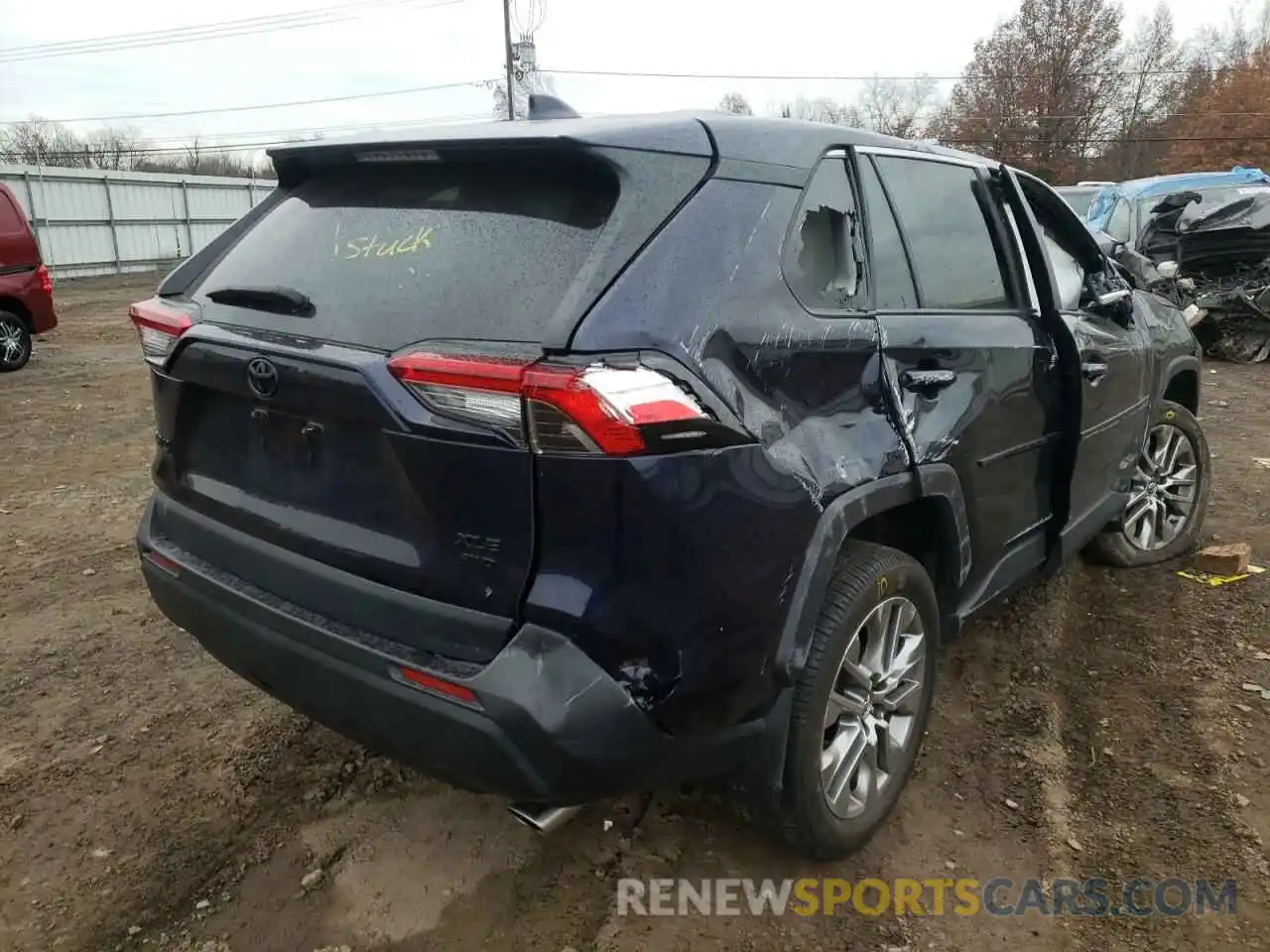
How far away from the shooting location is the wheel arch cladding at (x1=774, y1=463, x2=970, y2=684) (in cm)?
202

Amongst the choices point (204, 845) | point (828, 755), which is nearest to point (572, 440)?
point (828, 755)

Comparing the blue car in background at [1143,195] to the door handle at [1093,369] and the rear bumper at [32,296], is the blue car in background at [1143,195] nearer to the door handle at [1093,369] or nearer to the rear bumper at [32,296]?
the door handle at [1093,369]

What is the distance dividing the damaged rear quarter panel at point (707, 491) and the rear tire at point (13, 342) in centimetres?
1112

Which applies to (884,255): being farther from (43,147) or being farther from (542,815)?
(43,147)

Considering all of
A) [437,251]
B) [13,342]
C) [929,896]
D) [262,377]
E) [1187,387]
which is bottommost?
[13,342]

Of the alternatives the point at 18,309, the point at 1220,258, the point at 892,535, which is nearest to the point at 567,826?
the point at 892,535

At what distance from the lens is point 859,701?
7.86 feet

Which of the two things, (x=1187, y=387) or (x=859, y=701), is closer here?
(x=859, y=701)

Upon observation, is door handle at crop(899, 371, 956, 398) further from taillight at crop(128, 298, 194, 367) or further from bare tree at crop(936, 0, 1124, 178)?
bare tree at crop(936, 0, 1124, 178)

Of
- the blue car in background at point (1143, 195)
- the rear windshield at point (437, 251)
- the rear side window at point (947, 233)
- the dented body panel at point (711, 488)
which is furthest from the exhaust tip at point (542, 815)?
the blue car in background at point (1143, 195)

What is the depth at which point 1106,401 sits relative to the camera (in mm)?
3412

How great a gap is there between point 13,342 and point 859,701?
37.1 feet

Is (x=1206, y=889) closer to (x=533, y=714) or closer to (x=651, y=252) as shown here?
(x=533, y=714)

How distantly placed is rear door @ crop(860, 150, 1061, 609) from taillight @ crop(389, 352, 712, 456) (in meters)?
0.85
